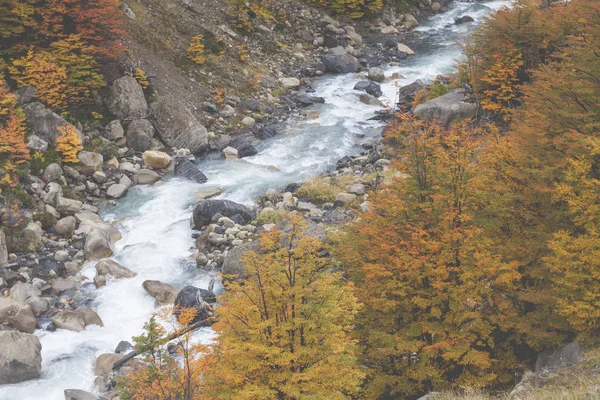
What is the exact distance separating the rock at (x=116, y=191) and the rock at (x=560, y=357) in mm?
22892

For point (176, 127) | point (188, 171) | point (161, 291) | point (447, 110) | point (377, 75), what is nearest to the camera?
point (161, 291)

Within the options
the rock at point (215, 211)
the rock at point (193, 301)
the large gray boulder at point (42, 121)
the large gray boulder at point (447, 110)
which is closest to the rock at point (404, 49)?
the large gray boulder at point (447, 110)

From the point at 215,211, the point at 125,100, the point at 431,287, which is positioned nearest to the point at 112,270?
the point at 215,211

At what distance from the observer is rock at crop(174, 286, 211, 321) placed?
21859 mm

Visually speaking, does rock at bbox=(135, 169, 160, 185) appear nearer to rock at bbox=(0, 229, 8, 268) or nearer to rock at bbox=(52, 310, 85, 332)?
rock at bbox=(0, 229, 8, 268)

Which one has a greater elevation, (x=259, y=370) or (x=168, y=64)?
(x=168, y=64)

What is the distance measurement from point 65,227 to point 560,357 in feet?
72.5

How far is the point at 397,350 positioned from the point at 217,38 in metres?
34.6

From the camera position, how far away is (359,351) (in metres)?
16.8

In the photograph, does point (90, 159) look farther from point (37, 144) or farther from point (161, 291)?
point (161, 291)

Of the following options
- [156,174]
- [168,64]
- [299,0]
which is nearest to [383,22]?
[299,0]

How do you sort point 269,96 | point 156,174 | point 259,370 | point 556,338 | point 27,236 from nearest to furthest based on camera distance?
point 259,370, point 556,338, point 27,236, point 156,174, point 269,96

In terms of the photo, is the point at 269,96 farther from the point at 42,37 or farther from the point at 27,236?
the point at 27,236

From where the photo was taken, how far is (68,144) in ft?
99.1
